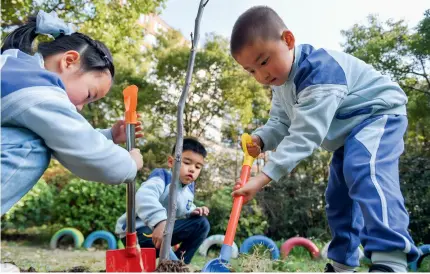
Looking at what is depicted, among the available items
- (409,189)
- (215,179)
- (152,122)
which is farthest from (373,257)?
(152,122)

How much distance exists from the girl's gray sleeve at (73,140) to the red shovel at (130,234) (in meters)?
0.28

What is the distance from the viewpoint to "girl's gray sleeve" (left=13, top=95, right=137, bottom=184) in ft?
3.37

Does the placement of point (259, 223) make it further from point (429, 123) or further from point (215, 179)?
point (429, 123)

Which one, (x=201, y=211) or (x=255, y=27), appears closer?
(x=255, y=27)

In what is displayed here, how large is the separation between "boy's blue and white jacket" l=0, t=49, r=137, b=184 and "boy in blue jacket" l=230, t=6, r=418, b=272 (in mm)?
459

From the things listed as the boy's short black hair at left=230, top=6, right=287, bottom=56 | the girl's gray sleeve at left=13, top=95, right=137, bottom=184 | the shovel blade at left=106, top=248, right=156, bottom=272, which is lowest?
the shovel blade at left=106, top=248, right=156, bottom=272

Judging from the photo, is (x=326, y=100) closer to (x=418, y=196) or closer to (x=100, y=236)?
(x=418, y=196)

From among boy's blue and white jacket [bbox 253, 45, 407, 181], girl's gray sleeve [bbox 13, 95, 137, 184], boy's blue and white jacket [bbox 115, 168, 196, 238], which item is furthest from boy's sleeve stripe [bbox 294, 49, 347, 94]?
boy's blue and white jacket [bbox 115, 168, 196, 238]

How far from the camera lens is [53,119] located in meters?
1.03

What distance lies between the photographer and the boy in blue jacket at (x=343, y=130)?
1.23 meters

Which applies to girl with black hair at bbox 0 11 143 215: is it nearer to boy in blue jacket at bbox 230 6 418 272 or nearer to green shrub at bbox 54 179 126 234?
boy in blue jacket at bbox 230 6 418 272

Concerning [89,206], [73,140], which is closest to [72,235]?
[89,206]

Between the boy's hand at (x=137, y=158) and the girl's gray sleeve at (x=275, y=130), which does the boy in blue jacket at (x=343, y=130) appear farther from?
the boy's hand at (x=137, y=158)

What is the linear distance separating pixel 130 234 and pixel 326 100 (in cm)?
80
